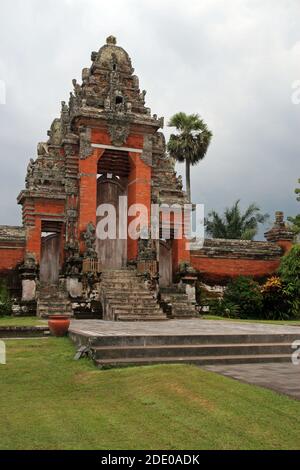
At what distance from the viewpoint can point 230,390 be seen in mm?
6438

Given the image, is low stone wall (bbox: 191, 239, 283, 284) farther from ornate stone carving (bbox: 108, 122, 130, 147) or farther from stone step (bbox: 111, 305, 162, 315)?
stone step (bbox: 111, 305, 162, 315)

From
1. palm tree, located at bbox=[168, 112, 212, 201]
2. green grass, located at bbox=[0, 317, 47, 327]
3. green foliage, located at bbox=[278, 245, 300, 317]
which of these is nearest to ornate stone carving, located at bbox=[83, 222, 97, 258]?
green grass, located at bbox=[0, 317, 47, 327]

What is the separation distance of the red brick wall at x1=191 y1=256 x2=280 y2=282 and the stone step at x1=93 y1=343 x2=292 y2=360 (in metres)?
11.5

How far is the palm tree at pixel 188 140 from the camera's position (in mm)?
32969

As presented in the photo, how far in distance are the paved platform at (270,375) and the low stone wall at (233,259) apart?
1266 cm

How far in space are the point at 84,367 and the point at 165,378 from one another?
6.56ft

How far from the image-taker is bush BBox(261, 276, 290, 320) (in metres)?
21.1

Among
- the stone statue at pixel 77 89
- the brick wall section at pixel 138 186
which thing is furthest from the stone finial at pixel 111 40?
the brick wall section at pixel 138 186

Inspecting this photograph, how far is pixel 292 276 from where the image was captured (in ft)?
71.5

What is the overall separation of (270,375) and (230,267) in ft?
47.9

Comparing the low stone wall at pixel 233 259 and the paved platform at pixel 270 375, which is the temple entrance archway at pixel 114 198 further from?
the paved platform at pixel 270 375

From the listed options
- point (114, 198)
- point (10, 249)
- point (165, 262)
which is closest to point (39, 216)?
point (10, 249)

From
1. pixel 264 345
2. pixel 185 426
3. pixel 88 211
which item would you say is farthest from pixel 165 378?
pixel 88 211

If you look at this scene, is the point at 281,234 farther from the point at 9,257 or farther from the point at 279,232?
the point at 9,257
